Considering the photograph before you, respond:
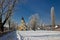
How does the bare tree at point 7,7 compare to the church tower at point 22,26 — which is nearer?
the bare tree at point 7,7

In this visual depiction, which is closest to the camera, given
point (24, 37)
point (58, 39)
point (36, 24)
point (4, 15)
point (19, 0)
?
point (58, 39)

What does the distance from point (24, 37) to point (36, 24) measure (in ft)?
99.3

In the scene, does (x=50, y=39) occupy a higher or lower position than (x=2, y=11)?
lower

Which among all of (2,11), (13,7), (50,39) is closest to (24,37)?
(50,39)

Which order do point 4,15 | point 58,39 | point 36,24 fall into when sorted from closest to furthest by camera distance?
point 58,39
point 4,15
point 36,24

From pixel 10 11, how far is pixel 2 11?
705 mm

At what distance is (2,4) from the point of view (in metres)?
8.73

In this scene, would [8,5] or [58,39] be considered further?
[8,5]

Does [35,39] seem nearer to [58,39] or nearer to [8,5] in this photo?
[58,39]

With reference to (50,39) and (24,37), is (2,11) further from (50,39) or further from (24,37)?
(50,39)

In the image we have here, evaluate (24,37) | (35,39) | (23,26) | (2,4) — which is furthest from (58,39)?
(23,26)

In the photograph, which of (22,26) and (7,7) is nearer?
(7,7)

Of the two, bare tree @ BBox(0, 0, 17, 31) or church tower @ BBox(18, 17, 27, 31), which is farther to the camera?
church tower @ BBox(18, 17, 27, 31)

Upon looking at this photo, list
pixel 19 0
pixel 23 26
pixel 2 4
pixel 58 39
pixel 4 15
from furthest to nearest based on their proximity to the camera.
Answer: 1. pixel 23 26
2. pixel 19 0
3. pixel 4 15
4. pixel 2 4
5. pixel 58 39
